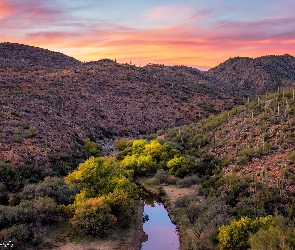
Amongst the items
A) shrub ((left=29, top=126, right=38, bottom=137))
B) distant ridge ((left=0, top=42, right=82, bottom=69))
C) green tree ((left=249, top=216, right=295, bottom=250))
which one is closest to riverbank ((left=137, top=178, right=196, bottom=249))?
green tree ((left=249, top=216, right=295, bottom=250))

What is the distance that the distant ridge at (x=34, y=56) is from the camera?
10344 centimetres

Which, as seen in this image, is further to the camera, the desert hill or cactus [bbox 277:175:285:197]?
the desert hill

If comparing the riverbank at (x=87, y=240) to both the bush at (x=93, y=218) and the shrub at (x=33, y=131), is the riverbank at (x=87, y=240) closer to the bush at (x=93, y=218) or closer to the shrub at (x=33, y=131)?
the bush at (x=93, y=218)

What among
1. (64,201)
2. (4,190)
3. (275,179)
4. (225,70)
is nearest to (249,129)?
(275,179)

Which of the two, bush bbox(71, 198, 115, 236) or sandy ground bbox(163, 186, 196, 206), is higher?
bush bbox(71, 198, 115, 236)

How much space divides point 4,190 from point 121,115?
41780 mm

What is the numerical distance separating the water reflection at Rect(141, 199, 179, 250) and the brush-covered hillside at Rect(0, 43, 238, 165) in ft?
44.8

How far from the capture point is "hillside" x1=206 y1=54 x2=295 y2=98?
118500 millimetres

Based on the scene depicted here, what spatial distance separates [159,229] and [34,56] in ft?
325

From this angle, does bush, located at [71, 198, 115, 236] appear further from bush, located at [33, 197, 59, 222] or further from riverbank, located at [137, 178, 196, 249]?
riverbank, located at [137, 178, 196, 249]

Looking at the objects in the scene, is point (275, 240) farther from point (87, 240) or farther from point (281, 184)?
point (87, 240)

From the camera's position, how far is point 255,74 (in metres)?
130

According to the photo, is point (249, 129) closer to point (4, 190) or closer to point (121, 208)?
point (121, 208)

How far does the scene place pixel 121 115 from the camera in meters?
68.5
